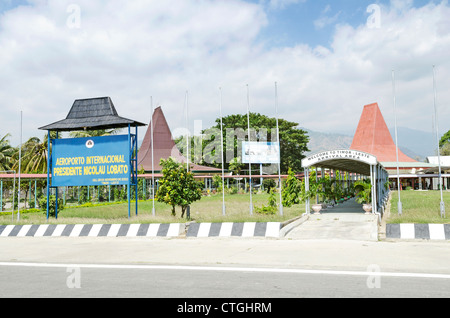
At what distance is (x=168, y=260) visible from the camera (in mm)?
9273

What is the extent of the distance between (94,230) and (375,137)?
218ft

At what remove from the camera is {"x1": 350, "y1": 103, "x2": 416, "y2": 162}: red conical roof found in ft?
232

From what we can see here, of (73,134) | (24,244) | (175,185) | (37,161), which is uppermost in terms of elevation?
(73,134)

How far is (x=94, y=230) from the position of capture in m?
14.3

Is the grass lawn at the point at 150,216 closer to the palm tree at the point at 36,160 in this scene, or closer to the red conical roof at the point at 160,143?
the palm tree at the point at 36,160

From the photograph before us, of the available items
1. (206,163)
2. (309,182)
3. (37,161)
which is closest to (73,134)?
(37,161)

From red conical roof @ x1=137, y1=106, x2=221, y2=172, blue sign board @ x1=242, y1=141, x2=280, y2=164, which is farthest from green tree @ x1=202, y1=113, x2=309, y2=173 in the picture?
red conical roof @ x1=137, y1=106, x2=221, y2=172

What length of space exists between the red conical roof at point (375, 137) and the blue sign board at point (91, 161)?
59.9 m

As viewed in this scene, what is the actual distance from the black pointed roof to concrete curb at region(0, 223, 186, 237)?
16.6ft

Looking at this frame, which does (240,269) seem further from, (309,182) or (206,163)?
(206,163)

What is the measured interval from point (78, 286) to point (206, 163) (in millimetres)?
62613

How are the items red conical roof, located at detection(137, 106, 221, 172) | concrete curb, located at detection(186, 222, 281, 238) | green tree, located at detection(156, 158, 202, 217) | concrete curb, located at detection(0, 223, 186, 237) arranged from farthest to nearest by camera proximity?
red conical roof, located at detection(137, 106, 221, 172) → green tree, located at detection(156, 158, 202, 217) → concrete curb, located at detection(0, 223, 186, 237) → concrete curb, located at detection(186, 222, 281, 238)

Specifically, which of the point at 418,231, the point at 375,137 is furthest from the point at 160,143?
the point at 418,231

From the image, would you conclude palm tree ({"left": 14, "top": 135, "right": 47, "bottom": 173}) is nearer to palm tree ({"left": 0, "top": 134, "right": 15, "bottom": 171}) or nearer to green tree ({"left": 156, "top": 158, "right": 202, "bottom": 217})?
palm tree ({"left": 0, "top": 134, "right": 15, "bottom": 171})
